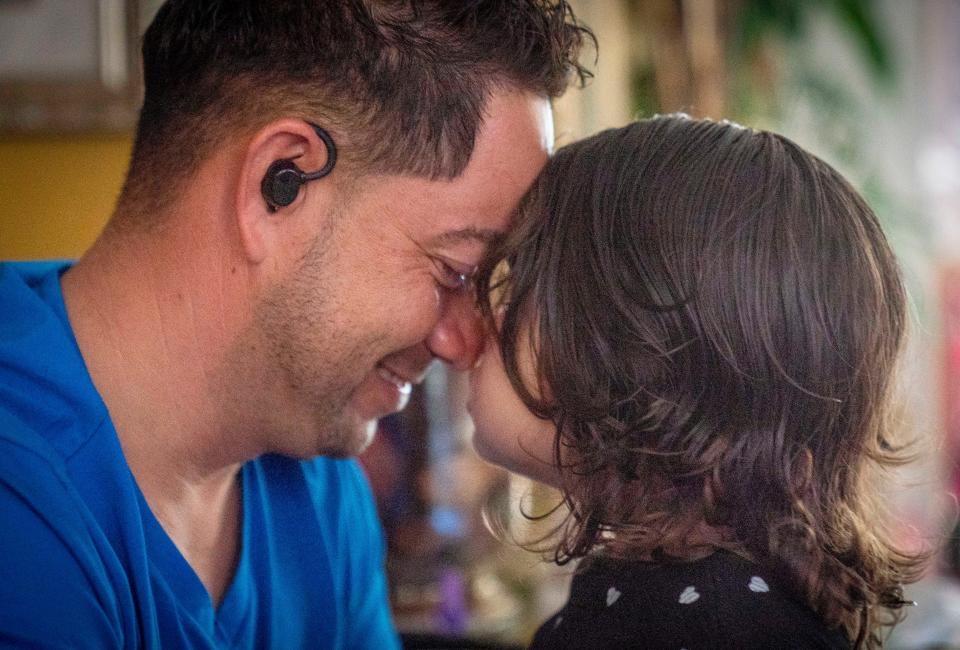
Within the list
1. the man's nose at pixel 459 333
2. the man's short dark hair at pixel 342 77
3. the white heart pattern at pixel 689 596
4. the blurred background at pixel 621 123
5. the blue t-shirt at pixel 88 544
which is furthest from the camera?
the blurred background at pixel 621 123

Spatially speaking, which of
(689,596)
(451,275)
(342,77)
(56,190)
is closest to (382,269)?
(451,275)

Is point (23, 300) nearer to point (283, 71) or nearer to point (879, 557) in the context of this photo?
point (283, 71)

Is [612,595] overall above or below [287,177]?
below

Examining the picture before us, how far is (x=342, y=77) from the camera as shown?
108 centimetres

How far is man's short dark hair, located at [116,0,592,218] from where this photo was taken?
108cm

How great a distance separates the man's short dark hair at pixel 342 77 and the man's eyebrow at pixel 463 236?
0.22ft

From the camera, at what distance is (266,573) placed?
1202 mm

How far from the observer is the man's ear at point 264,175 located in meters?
1.05

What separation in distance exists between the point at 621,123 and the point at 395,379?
1363mm

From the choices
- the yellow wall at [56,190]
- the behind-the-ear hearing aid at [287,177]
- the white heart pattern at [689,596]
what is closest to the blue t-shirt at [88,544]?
the behind-the-ear hearing aid at [287,177]

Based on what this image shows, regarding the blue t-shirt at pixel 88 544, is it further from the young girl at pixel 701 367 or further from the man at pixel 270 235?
the young girl at pixel 701 367

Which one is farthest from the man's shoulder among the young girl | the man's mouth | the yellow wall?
the yellow wall

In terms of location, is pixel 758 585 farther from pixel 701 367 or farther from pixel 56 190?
pixel 56 190

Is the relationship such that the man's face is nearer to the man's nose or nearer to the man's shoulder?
the man's nose
